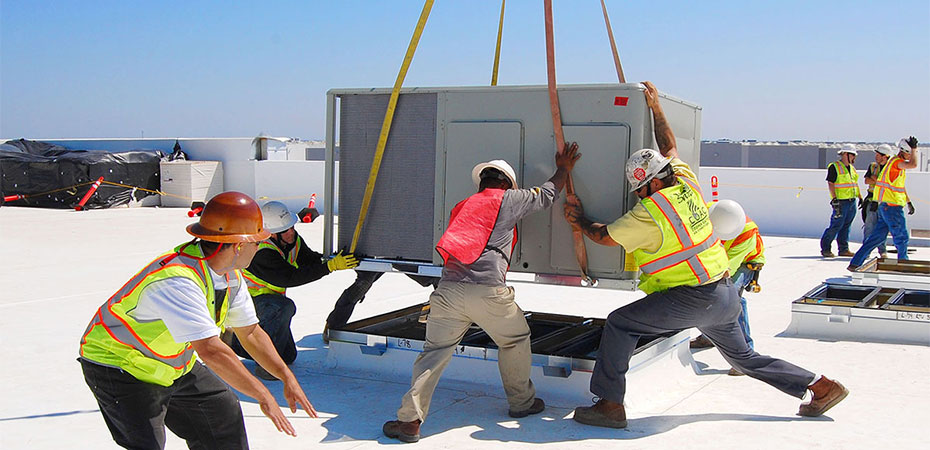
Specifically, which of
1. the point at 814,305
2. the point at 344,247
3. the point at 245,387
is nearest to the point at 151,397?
the point at 245,387

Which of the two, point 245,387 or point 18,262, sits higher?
point 245,387

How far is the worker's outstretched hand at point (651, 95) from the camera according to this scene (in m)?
5.52

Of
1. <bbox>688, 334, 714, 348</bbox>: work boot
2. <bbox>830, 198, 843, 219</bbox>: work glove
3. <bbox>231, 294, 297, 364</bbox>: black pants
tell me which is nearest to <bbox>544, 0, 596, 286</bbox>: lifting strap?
<bbox>688, 334, 714, 348</bbox>: work boot

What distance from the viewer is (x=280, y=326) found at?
659cm

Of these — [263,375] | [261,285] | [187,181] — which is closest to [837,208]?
[261,285]

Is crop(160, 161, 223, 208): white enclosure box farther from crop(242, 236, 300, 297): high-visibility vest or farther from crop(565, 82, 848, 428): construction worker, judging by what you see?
crop(565, 82, 848, 428): construction worker

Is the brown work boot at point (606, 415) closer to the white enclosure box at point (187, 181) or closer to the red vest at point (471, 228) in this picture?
the red vest at point (471, 228)

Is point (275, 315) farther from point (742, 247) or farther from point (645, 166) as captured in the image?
point (742, 247)

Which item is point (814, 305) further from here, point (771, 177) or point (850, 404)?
point (771, 177)

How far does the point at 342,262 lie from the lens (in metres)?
6.27

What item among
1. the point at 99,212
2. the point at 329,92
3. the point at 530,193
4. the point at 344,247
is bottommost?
the point at 99,212

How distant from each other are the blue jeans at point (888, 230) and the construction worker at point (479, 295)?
7658 mm

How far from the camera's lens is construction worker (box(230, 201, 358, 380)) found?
6.30 m

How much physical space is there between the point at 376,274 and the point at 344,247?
2.94 ft
